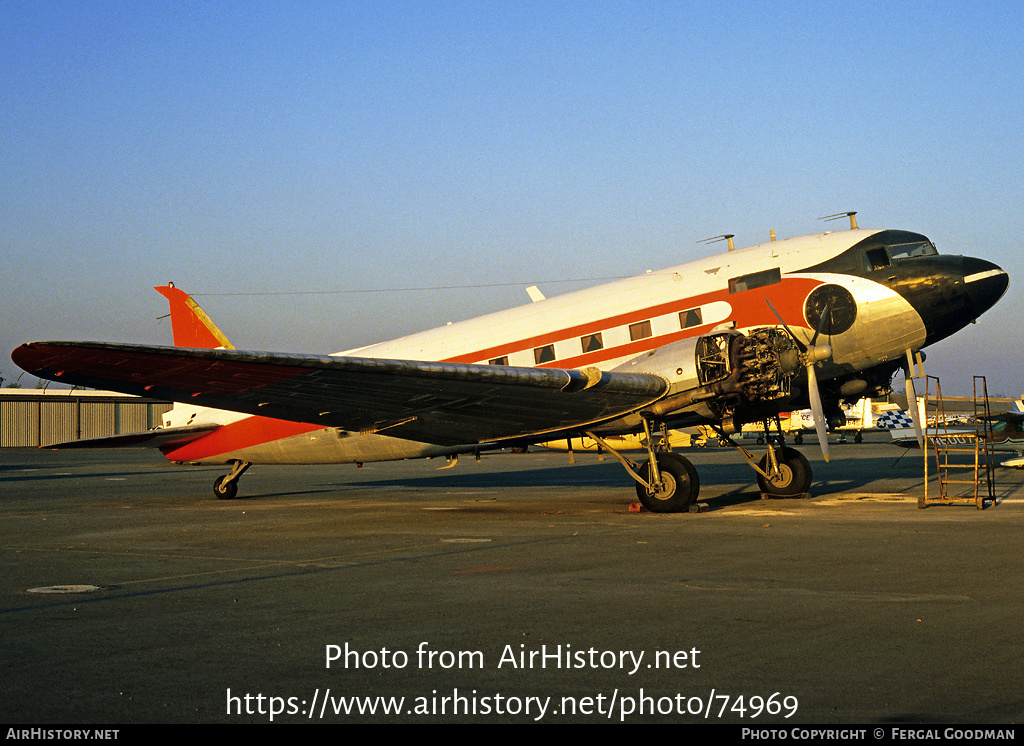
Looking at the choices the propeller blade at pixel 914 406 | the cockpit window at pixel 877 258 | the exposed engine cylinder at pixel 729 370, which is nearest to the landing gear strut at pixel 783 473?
the propeller blade at pixel 914 406

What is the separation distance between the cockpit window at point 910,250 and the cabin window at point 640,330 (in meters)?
4.99

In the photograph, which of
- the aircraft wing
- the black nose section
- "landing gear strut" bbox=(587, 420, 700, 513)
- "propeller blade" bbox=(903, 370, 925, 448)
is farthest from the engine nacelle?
the black nose section

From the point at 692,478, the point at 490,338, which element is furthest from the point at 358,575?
the point at 490,338

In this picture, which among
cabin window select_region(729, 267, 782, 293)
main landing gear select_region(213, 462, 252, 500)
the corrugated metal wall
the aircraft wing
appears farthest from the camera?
the corrugated metal wall

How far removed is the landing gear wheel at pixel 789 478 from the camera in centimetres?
2075

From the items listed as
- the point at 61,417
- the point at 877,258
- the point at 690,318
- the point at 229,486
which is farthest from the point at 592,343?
the point at 61,417

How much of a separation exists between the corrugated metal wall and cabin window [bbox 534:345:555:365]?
75544 millimetres

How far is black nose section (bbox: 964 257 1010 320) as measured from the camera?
17.6m

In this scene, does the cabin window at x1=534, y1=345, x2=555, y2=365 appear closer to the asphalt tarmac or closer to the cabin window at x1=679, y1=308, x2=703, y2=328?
the cabin window at x1=679, y1=308, x2=703, y2=328

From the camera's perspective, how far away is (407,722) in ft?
17.0

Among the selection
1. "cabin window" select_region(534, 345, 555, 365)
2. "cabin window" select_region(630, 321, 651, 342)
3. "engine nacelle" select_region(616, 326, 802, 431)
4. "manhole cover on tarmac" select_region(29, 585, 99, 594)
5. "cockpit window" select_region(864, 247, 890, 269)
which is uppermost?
"cockpit window" select_region(864, 247, 890, 269)

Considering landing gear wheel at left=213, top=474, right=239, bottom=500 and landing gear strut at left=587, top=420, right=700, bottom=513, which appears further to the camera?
landing gear wheel at left=213, top=474, right=239, bottom=500

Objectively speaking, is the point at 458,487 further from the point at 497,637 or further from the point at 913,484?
the point at 497,637
